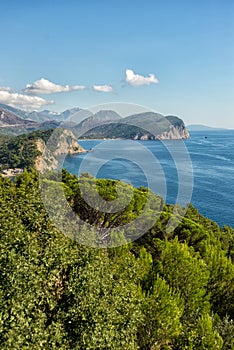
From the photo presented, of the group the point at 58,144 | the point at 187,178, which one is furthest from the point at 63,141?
the point at 187,178

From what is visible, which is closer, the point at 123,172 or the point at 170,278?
the point at 170,278

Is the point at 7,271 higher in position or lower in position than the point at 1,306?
higher

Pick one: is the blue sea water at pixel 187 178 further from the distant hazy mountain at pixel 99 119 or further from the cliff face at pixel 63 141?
the distant hazy mountain at pixel 99 119

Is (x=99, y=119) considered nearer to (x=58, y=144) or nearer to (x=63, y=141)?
(x=58, y=144)


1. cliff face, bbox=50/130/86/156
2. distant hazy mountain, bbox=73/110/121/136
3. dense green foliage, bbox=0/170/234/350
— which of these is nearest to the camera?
dense green foliage, bbox=0/170/234/350

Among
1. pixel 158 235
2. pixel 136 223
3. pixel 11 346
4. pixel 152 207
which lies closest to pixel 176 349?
pixel 11 346

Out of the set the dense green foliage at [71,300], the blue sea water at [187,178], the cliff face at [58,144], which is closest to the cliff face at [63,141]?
the cliff face at [58,144]

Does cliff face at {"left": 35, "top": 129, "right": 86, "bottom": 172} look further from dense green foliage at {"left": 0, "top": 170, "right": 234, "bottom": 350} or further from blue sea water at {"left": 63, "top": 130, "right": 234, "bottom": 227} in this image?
blue sea water at {"left": 63, "top": 130, "right": 234, "bottom": 227}

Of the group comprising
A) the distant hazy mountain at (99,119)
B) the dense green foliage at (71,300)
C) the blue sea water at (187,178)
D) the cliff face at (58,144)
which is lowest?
the blue sea water at (187,178)

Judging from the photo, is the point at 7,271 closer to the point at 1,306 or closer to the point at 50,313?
the point at 1,306

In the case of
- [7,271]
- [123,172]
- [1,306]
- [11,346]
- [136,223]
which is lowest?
[123,172]

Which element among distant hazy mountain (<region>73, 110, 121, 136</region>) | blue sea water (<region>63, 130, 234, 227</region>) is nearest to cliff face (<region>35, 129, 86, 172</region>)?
distant hazy mountain (<region>73, 110, 121, 136</region>)
